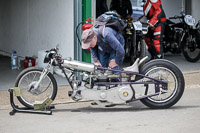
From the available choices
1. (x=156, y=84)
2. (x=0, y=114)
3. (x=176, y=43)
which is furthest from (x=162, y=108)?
(x=176, y=43)

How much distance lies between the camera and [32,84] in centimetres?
733

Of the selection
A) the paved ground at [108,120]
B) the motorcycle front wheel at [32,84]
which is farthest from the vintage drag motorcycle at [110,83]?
the paved ground at [108,120]

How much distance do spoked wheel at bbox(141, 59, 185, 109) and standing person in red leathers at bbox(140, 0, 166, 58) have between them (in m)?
3.41

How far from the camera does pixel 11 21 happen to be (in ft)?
46.5

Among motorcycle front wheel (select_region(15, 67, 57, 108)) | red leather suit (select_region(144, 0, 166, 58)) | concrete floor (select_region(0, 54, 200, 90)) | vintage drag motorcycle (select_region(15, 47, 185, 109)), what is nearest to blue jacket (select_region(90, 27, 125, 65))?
vintage drag motorcycle (select_region(15, 47, 185, 109))

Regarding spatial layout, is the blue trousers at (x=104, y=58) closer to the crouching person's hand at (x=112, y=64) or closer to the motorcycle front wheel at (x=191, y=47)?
the crouching person's hand at (x=112, y=64)

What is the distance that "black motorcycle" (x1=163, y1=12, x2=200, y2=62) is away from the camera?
1215cm

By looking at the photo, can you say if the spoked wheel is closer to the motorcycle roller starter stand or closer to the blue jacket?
the blue jacket

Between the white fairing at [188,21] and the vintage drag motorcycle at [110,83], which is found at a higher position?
the white fairing at [188,21]

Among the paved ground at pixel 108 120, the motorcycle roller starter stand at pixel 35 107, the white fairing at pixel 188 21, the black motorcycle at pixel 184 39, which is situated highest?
the white fairing at pixel 188 21

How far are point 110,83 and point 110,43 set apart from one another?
2.00 ft

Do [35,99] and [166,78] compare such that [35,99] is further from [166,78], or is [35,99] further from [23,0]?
[23,0]

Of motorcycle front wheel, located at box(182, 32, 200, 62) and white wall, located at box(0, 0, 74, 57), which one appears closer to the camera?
white wall, located at box(0, 0, 74, 57)

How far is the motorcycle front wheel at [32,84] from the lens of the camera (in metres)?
7.36
